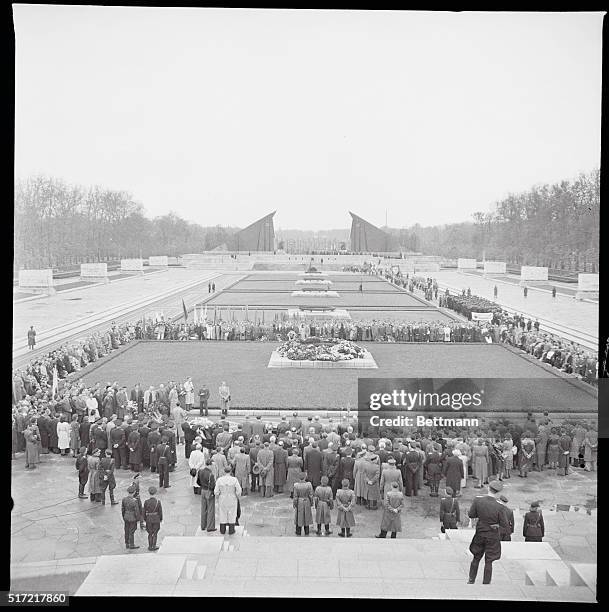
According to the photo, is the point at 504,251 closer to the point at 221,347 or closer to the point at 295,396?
the point at 295,396

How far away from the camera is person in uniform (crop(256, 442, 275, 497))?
9805mm

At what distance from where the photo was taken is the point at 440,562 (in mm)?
7770

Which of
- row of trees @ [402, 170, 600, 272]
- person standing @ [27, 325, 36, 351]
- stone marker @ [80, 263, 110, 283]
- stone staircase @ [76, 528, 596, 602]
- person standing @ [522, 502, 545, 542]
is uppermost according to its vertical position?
row of trees @ [402, 170, 600, 272]

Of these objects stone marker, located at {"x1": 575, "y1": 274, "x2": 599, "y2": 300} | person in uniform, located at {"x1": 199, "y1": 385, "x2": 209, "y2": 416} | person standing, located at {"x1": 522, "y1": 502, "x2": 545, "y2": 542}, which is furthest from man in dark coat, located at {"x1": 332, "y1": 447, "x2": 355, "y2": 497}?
stone marker, located at {"x1": 575, "y1": 274, "x2": 599, "y2": 300}

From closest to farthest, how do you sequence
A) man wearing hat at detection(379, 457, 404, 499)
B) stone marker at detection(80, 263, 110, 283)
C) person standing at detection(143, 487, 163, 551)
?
person standing at detection(143, 487, 163, 551) < man wearing hat at detection(379, 457, 404, 499) < stone marker at detection(80, 263, 110, 283)

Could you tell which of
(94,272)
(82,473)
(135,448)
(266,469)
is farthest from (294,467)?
(94,272)

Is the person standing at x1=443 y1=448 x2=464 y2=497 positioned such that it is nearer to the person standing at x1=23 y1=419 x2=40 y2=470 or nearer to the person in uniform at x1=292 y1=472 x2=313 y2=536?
the person in uniform at x1=292 y1=472 x2=313 y2=536

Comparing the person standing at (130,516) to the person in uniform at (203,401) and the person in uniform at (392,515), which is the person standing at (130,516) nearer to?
the person in uniform at (392,515)

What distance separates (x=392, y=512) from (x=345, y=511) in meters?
0.62

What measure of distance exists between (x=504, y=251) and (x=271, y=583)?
935cm

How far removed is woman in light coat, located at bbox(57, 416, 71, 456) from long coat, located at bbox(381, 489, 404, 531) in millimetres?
5688

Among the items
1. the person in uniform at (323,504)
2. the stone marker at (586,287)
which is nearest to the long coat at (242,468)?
the person in uniform at (323,504)

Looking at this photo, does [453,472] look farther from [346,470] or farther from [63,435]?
[63,435]

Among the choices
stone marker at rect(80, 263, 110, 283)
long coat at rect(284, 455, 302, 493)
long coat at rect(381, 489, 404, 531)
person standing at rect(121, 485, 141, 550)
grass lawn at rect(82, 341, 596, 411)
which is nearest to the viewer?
person standing at rect(121, 485, 141, 550)
